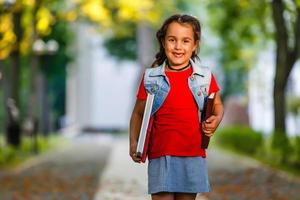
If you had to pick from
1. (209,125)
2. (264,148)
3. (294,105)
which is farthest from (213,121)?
(294,105)

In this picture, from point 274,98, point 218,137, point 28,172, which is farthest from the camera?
point 218,137

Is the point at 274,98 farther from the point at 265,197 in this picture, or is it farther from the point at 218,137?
the point at 218,137

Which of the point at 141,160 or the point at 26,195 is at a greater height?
the point at 141,160

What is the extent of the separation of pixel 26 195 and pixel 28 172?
4433 mm

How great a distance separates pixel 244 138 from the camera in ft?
71.8

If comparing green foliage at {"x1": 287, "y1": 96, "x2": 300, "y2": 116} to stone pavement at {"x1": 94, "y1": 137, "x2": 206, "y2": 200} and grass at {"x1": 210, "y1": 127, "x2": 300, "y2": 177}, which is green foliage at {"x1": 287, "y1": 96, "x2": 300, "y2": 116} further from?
stone pavement at {"x1": 94, "y1": 137, "x2": 206, "y2": 200}

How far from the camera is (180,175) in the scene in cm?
457

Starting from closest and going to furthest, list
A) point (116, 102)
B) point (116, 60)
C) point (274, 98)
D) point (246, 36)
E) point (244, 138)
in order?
1. point (274, 98)
2. point (246, 36)
3. point (244, 138)
4. point (116, 60)
5. point (116, 102)

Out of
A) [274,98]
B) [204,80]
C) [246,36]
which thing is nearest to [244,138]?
[246,36]

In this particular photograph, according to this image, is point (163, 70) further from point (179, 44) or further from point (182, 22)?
point (182, 22)

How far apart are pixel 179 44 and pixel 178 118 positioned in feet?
1.33

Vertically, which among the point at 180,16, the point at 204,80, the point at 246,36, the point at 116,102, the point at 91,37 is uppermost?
the point at 180,16

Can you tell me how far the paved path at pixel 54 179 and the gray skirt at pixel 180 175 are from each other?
18.8 feet

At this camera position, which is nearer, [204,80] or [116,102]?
[204,80]
